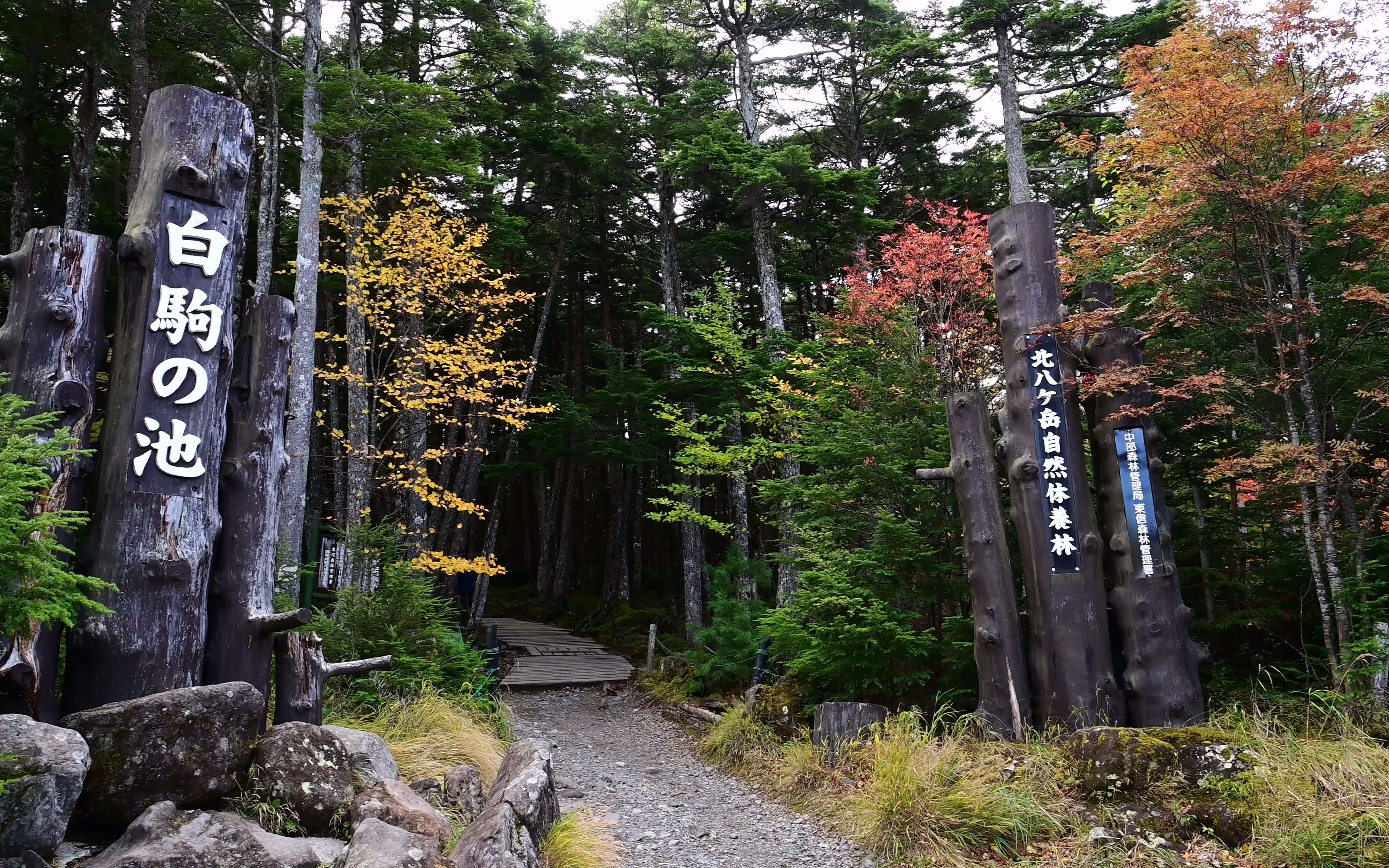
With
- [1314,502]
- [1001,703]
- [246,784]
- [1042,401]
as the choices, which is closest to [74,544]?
[246,784]

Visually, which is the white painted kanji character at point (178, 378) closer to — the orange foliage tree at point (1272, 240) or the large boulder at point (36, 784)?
the large boulder at point (36, 784)

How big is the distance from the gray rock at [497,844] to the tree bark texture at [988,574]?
3965mm

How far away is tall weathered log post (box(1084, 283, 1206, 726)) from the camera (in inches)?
245

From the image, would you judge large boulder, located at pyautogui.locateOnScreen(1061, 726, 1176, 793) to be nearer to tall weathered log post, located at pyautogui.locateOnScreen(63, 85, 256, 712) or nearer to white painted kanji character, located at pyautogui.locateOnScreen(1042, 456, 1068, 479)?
white painted kanji character, located at pyautogui.locateOnScreen(1042, 456, 1068, 479)

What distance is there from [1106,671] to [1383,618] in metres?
1.82

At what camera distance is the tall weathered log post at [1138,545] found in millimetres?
6227

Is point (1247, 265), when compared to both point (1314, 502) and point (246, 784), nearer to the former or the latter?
point (1314, 502)

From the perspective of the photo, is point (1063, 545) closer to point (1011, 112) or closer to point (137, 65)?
point (1011, 112)

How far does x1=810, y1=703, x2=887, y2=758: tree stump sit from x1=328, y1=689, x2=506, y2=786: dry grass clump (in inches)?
106

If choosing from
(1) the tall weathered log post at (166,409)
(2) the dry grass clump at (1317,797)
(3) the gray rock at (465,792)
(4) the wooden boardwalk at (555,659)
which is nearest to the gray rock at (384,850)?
(3) the gray rock at (465,792)

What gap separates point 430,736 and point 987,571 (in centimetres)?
479

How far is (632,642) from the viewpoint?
52.2ft

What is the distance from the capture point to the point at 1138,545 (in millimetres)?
6438

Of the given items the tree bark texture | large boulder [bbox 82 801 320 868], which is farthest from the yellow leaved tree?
the tree bark texture
